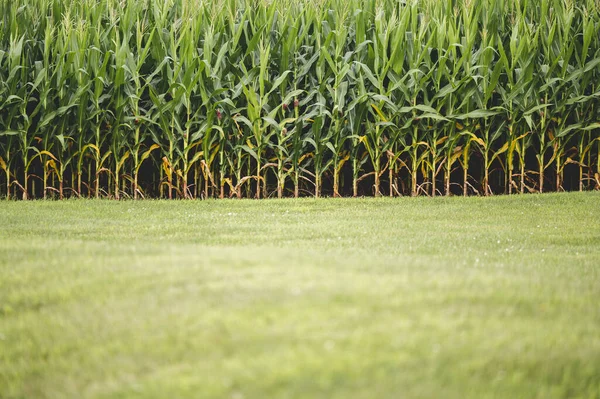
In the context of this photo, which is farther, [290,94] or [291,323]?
[290,94]

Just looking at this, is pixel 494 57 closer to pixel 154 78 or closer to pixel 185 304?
pixel 154 78

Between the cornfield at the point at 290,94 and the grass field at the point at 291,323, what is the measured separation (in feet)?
12.0

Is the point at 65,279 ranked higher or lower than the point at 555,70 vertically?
lower

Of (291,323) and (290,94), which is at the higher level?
(290,94)

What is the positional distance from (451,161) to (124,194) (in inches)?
162

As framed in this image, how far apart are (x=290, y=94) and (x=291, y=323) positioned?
6.10 metres

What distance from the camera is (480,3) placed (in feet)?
32.2

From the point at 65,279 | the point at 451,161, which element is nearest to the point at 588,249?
the point at 451,161

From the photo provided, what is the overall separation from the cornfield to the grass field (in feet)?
12.0

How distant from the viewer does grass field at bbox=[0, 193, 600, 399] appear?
291 centimetres

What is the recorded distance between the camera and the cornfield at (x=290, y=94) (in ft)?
30.0

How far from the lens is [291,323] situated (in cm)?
329

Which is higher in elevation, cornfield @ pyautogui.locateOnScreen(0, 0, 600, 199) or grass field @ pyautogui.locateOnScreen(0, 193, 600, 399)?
cornfield @ pyautogui.locateOnScreen(0, 0, 600, 199)

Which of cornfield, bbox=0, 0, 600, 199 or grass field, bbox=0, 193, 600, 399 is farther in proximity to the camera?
cornfield, bbox=0, 0, 600, 199
